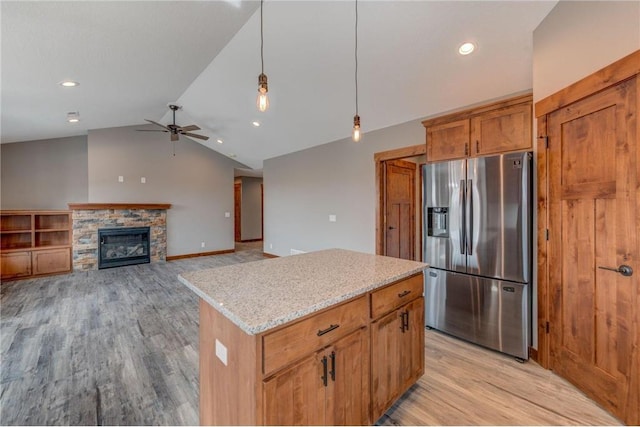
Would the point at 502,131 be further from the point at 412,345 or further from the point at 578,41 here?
the point at 412,345

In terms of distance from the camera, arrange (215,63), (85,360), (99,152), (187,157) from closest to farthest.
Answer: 1. (85,360)
2. (215,63)
3. (99,152)
4. (187,157)

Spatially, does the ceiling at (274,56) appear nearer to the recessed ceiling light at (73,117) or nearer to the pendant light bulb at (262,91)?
the recessed ceiling light at (73,117)

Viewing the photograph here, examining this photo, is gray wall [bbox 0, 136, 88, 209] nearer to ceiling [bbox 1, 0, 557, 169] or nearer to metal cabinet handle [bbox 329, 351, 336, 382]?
ceiling [bbox 1, 0, 557, 169]

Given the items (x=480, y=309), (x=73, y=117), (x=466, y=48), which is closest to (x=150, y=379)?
(x=480, y=309)

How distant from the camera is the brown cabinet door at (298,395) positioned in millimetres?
1078

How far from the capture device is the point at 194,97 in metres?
4.63

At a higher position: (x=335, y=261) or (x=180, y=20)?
(x=180, y=20)

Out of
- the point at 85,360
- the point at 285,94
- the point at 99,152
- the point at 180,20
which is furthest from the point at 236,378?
the point at 99,152

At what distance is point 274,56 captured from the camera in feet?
10.2

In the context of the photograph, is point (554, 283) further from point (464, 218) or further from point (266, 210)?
point (266, 210)

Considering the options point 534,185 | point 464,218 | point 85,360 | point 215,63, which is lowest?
point 85,360

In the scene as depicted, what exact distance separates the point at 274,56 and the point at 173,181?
505 centimetres

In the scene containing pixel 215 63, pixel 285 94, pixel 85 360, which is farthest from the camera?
pixel 285 94

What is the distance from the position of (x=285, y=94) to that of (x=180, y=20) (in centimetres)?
163
